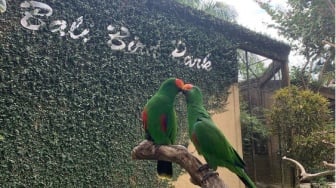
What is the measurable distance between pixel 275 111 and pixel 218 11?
74.4 inches

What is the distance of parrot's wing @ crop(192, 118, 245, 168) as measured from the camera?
1848mm

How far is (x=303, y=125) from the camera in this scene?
16.6 ft

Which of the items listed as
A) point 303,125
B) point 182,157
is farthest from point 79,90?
point 303,125

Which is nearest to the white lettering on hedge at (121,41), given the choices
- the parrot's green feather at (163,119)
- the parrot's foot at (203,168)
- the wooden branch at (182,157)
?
the parrot's green feather at (163,119)

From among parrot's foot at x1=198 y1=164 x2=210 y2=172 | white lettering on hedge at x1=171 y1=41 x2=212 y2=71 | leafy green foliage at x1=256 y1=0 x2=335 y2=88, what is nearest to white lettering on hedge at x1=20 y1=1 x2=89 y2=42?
white lettering on hedge at x1=171 y1=41 x2=212 y2=71

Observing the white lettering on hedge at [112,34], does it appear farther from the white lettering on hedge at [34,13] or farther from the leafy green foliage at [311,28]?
the leafy green foliage at [311,28]

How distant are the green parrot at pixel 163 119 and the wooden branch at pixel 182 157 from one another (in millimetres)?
194

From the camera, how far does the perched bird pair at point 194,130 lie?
1853mm

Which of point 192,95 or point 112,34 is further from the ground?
point 112,34

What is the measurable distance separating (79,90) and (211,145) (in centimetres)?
189

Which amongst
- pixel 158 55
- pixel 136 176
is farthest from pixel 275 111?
pixel 136 176

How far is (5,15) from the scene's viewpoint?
2963 mm

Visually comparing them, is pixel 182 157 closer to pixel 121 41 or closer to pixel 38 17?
pixel 38 17

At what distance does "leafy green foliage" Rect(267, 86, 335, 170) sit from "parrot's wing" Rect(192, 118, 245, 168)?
3.38m
